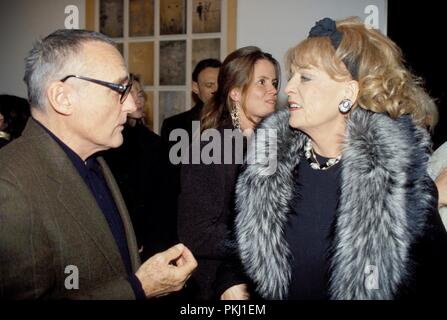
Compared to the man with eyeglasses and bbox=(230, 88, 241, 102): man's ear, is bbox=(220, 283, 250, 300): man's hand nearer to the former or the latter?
the man with eyeglasses

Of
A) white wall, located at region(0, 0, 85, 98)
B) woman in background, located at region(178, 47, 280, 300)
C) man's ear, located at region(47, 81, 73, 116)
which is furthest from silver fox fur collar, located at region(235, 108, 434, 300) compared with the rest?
white wall, located at region(0, 0, 85, 98)

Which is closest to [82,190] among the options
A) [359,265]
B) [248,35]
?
[359,265]

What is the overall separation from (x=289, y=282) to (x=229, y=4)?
12.2 feet

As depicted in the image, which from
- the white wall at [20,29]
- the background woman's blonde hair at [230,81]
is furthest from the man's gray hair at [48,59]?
the white wall at [20,29]

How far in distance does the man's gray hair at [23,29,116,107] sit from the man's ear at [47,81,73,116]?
0.09 ft

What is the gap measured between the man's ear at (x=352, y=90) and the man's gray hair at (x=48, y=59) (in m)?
1.04

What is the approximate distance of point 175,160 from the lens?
3717 mm

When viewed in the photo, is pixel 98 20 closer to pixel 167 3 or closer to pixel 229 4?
pixel 167 3

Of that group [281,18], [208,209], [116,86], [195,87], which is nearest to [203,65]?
[195,87]

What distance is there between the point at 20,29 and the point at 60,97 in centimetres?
502

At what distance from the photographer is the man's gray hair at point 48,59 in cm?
156

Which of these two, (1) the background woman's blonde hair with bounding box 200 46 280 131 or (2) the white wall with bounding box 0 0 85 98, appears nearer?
(1) the background woman's blonde hair with bounding box 200 46 280 131

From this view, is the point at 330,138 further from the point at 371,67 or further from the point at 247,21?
the point at 247,21

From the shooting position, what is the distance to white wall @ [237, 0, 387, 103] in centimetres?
438
